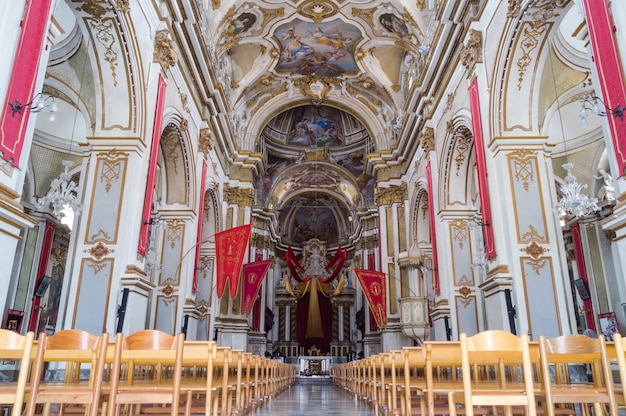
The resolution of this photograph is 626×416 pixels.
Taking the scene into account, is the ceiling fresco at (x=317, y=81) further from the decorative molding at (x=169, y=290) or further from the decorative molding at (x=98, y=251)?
the decorative molding at (x=98, y=251)

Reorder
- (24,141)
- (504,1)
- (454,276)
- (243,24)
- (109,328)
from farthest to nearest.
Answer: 1. (243,24)
2. (454,276)
3. (504,1)
4. (109,328)
5. (24,141)

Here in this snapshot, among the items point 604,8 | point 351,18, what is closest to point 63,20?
point 351,18

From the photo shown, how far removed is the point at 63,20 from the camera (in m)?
8.83

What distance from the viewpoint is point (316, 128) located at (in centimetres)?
2119

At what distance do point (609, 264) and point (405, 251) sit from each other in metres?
5.18

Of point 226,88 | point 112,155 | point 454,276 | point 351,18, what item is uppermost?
point 351,18

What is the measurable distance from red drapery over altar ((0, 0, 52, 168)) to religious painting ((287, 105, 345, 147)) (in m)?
16.2

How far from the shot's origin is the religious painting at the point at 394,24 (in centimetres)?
1270

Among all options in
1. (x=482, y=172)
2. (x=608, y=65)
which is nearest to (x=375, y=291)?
(x=482, y=172)

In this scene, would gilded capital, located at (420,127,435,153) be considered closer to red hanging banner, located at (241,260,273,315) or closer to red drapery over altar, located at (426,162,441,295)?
red drapery over altar, located at (426,162,441,295)

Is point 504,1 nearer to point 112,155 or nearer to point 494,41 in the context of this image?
point 494,41

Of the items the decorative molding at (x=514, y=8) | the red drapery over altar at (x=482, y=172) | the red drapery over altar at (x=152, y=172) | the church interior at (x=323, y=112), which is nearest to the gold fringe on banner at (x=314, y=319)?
the church interior at (x=323, y=112)

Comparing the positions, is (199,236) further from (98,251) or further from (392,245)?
(392,245)

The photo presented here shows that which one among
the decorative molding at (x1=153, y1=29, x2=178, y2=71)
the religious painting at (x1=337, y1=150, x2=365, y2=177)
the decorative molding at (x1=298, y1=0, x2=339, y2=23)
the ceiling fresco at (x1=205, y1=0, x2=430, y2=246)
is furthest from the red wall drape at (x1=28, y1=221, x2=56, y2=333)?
the religious painting at (x1=337, y1=150, x2=365, y2=177)
